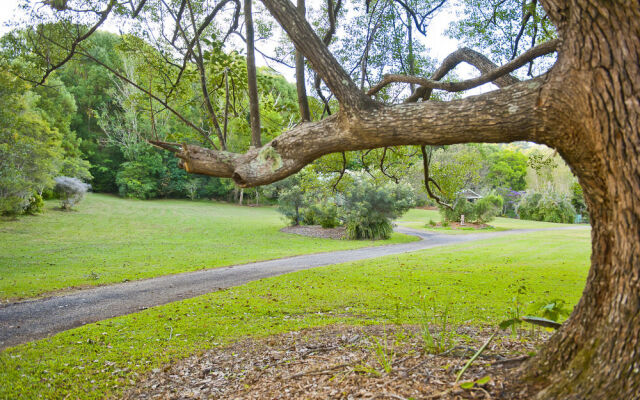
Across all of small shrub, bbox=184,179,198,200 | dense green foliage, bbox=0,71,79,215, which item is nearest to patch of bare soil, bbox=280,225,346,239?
dense green foliage, bbox=0,71,79,215

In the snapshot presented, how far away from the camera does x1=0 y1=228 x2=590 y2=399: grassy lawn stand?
411cm

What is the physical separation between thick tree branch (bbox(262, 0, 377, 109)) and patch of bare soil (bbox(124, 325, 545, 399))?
225 centimetres

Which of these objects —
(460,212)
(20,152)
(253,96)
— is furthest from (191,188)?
(253,96)

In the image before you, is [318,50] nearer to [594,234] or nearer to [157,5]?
[594,234]

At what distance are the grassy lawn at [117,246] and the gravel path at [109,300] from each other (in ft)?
2.95

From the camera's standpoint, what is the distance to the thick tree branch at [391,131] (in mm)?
2828

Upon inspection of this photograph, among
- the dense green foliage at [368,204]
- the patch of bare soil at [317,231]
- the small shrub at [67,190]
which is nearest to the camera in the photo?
the dense green foliage at [368,204]

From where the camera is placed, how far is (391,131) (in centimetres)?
340

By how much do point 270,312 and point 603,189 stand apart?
17.4 feet


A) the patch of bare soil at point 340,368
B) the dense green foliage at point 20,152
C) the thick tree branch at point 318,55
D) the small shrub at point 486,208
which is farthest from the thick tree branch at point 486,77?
the small shrub at point 486,208

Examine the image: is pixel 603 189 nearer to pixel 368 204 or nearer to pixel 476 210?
pixel 368 204

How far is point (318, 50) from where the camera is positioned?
369cm

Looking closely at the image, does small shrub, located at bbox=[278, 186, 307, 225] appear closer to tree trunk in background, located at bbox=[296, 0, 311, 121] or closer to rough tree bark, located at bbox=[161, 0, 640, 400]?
tree trunk in background, located at bbox=[296, 0, 311, 121]

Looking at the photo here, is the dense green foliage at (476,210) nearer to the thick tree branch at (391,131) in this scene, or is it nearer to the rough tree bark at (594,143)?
the thick tree branch at (391,131)
